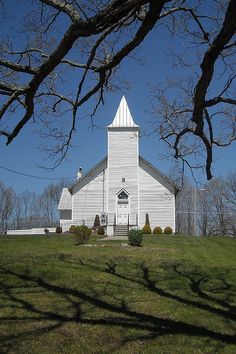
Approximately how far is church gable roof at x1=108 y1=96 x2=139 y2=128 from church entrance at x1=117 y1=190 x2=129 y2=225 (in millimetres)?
5908

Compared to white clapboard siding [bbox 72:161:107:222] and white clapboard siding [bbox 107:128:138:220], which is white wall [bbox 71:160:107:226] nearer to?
white clapboard siding [bbox 72:161:107:222]

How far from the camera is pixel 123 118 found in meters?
44.9

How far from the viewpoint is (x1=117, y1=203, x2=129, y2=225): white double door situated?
A: 1692 inches

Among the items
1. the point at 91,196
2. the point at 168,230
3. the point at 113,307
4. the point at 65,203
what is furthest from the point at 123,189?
the point at 113,307

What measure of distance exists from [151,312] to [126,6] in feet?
18.5

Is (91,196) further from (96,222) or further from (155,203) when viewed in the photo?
(155,203)

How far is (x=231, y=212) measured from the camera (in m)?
72.2

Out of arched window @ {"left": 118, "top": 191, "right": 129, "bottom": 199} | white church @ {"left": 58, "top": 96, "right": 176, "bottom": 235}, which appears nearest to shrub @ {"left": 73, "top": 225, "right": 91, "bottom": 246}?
white church @ {"left": 58, "top": 96, "right": 176, "bottom": 235}

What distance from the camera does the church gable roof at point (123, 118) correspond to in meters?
44.2

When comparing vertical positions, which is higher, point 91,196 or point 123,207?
point 91,196

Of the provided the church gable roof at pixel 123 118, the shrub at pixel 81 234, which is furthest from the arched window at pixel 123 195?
the shrub at pixel 81 234

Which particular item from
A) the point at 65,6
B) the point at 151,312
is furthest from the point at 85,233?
the point at 65,6

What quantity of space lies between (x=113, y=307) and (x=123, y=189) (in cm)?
3422

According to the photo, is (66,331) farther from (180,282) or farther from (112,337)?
(180,282)
